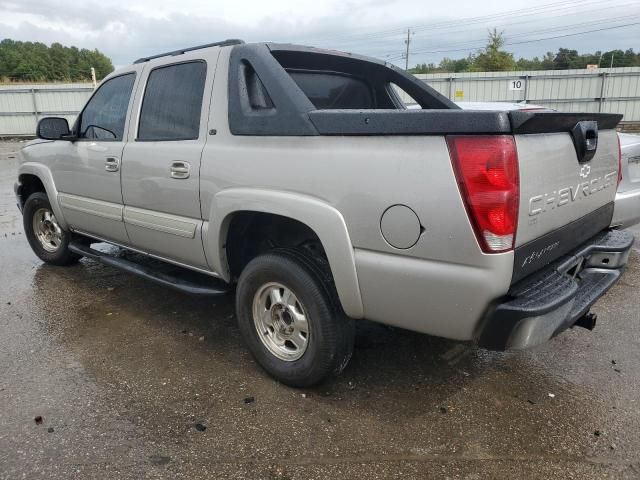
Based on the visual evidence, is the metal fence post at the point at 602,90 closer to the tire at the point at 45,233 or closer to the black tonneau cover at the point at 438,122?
the tire at the point at 45,233

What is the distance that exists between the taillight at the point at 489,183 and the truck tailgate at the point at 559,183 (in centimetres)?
7

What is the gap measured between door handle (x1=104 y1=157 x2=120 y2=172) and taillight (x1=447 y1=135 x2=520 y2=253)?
8.78 ft

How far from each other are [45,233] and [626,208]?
566 cm

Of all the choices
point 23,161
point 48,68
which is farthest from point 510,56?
point 48,68

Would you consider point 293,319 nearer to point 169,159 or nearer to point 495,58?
point 169,159

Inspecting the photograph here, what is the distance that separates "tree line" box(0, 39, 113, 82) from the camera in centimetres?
8038

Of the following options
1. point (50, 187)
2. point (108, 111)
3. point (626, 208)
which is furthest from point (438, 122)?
point (50, 187)

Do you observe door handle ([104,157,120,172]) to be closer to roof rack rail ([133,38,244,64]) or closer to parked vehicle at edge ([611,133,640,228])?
roof rack rail ([133,38,244,64])

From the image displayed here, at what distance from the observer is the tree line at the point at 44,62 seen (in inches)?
3164

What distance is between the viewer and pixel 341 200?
2.49 meters

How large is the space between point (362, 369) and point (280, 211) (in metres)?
1.21

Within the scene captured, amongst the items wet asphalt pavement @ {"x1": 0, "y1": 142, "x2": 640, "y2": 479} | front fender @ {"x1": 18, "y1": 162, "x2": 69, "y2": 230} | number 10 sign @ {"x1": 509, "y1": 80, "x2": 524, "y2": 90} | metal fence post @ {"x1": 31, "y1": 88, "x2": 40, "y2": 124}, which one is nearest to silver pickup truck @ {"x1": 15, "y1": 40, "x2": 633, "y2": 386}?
wet asphalt pavement @ {"x1": 0, "y1": 142, "x2": 640, "y2": 479}

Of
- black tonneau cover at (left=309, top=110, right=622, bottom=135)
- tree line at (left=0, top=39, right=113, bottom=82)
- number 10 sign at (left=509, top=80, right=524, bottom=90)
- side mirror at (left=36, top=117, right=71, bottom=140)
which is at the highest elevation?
tree line at (left=0, top=39, right=113, bottom=82)

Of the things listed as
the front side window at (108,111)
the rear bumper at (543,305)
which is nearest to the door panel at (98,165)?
the front side window at (108,111)
